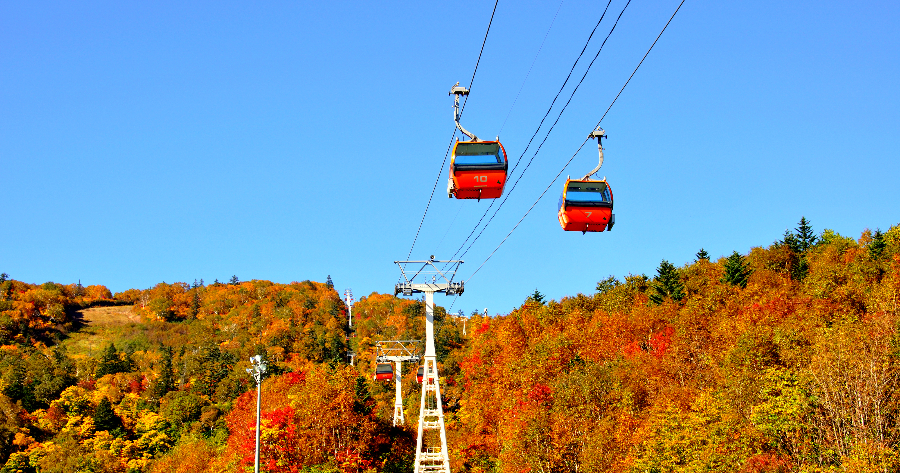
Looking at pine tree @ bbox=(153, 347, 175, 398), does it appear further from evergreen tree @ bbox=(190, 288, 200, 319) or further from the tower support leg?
the tower support leg

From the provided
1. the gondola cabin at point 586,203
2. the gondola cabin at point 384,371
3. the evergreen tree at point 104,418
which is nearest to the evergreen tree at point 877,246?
the gondola cabin at point 384,371

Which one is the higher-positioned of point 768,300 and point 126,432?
point 768,300

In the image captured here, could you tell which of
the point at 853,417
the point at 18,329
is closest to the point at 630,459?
the point at 853,417

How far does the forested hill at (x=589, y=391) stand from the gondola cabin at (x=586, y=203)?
15455 mm

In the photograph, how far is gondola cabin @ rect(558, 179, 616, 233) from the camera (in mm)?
24297

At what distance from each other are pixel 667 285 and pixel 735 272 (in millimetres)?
7157

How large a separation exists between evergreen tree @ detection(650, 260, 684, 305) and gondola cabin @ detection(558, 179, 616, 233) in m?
61.0

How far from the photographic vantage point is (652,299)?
280 ft

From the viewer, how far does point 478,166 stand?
76.9ft

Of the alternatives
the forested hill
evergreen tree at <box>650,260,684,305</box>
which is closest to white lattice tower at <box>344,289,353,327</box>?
the forested hill

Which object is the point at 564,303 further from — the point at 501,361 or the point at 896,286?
the point at 896,286

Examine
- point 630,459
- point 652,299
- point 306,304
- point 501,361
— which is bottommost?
point 630,459

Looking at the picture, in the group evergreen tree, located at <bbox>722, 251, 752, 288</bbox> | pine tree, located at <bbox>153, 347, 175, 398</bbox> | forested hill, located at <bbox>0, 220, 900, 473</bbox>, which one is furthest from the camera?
pine tree, located at <bbox>153, 347, 175, 398</bbox>

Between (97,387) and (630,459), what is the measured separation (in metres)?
91.1
